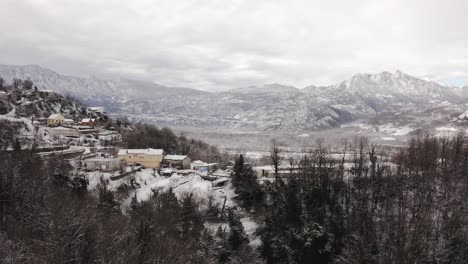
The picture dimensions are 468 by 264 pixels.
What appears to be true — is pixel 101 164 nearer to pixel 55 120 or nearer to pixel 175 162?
pixel 175 162

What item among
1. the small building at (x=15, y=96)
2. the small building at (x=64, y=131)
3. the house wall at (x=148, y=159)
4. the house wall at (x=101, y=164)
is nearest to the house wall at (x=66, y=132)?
the small building at (x=64, y=131)

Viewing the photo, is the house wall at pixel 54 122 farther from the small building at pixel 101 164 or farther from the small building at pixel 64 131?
the small building at pixel 101 164

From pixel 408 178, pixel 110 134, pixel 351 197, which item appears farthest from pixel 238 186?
pixel 110 134

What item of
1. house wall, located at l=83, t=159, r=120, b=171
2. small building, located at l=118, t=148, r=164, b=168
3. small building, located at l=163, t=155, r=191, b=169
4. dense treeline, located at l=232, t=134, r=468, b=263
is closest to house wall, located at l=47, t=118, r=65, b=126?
small building, located at l=118, t=148, r=164, b=168

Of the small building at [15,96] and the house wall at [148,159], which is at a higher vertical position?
the small building at [15,96]

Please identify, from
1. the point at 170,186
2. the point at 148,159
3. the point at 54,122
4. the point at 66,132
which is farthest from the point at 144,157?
the point at 54,122

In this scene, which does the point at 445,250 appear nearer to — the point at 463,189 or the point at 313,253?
the point at 313,253
